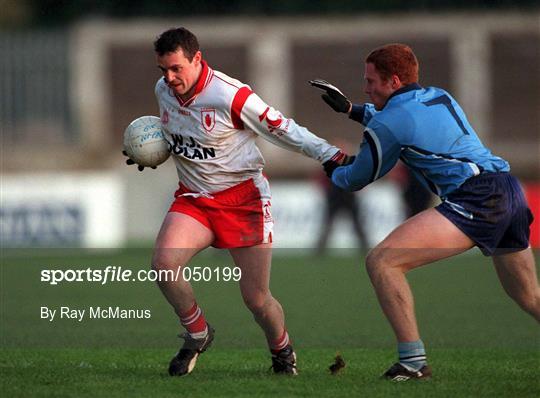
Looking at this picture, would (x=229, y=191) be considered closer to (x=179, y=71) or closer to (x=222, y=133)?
(x=222, y=133)

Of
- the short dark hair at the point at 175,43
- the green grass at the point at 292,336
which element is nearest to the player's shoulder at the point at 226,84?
the short dark hair at the point at 175,43

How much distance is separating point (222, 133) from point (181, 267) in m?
0.92

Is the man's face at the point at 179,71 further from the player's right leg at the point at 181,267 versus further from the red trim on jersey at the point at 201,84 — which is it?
the player's right leg at the point at 181,267

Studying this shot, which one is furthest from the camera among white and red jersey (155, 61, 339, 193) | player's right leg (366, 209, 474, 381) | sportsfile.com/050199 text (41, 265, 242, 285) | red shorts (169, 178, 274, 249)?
sportsfile.com/050199 text (41, 265, 242, 285)

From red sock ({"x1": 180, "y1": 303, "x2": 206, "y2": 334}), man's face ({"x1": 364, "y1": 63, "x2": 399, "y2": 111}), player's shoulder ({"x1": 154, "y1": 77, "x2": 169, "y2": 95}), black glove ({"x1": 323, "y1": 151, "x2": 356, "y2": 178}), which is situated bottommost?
red sock ({"x1": 180, "y1": 303, "x2": 206, "y2": 334})

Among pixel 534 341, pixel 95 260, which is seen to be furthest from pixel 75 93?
pixel 534 341

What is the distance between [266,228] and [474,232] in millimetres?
1492

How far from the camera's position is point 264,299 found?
8.33 meters

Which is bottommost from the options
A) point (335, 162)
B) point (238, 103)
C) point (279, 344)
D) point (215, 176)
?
point (279, 344)

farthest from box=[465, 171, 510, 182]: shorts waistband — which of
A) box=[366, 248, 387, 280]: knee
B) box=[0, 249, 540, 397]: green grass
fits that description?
box=[0, 249, 540, 397]: green grass

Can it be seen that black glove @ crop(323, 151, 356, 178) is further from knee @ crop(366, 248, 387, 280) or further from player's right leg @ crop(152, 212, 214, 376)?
player's right leg @ crop(152, 212, 214, 376)

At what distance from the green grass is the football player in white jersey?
0.43m

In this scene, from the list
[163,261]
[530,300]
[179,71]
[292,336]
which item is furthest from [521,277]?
[292,336]

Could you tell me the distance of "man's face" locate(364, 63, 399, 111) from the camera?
784 centimetres
